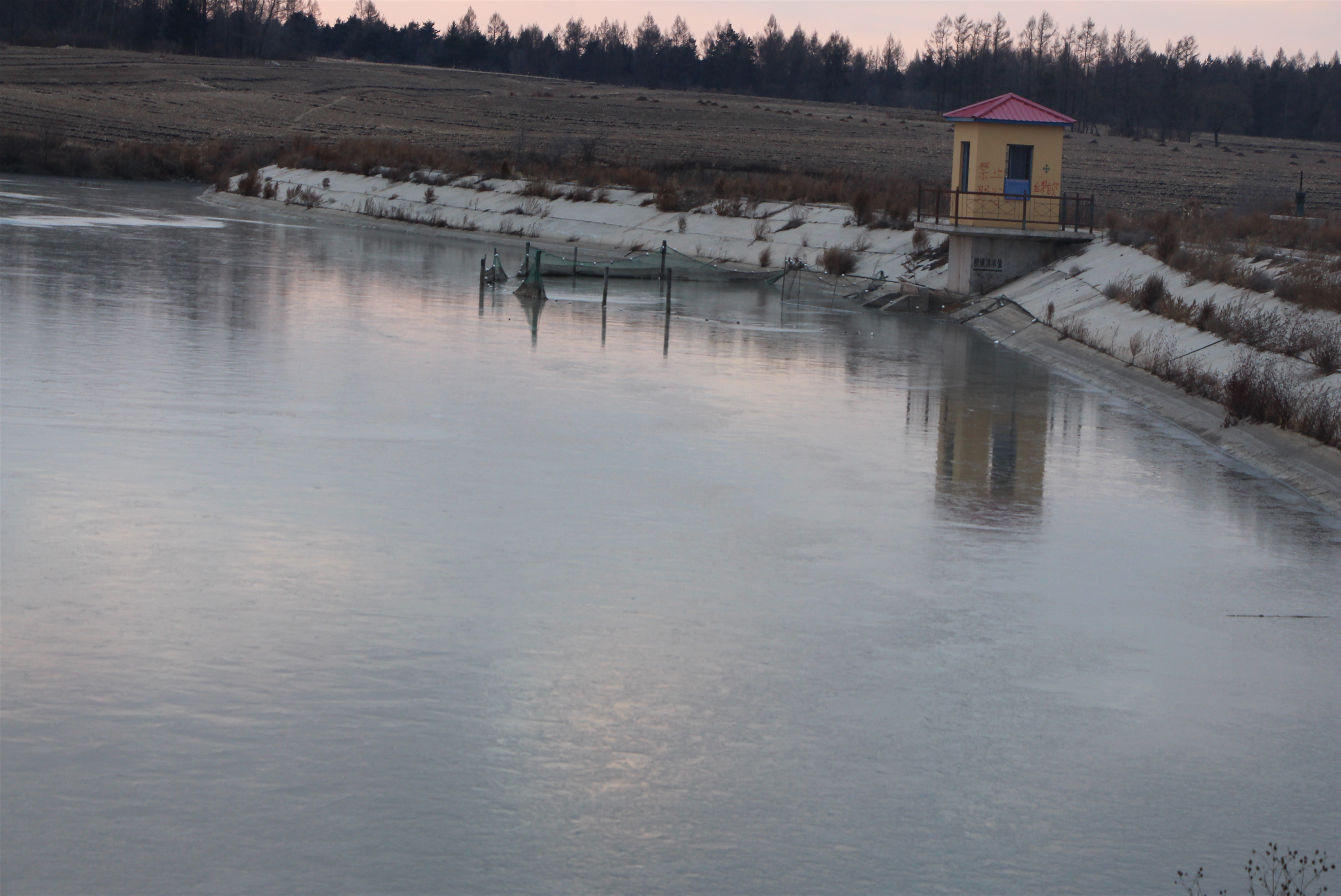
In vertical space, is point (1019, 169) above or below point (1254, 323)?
above

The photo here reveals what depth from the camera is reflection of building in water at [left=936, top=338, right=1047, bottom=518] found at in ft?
46.9


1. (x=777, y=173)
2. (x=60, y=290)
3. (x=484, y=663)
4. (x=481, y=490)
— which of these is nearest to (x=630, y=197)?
(x=777, y=173)

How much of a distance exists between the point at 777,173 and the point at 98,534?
5901 centimetres

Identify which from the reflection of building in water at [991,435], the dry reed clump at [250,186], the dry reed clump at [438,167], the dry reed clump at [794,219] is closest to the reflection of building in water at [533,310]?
the reflection of building in water at [991,435]

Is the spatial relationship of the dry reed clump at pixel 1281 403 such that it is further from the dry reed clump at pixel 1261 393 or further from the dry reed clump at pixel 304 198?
the dry reed clump at pixel 304 198

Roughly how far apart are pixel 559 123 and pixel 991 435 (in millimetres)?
90872

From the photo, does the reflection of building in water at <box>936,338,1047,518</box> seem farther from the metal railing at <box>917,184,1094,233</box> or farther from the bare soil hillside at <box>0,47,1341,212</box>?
the bare soil hillside at <box>0,47,1341,212</box>

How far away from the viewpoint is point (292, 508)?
1208cm

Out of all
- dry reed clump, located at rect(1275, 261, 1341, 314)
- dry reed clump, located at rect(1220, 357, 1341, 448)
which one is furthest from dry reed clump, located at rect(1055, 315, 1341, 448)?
dry reed clump, located at rect(1275, 261, 1341, 314)

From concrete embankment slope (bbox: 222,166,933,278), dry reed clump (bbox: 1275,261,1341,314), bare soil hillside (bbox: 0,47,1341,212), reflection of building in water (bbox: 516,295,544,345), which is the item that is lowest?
reflection of building in water (bbox: 516,295,544,345)

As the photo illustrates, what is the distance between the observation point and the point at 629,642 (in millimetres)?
9344

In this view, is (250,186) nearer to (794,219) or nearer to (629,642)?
(794,219)

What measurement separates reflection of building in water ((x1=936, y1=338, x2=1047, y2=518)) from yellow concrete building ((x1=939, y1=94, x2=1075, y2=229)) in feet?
28.9

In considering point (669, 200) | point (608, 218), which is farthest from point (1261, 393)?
point (608, 218)
